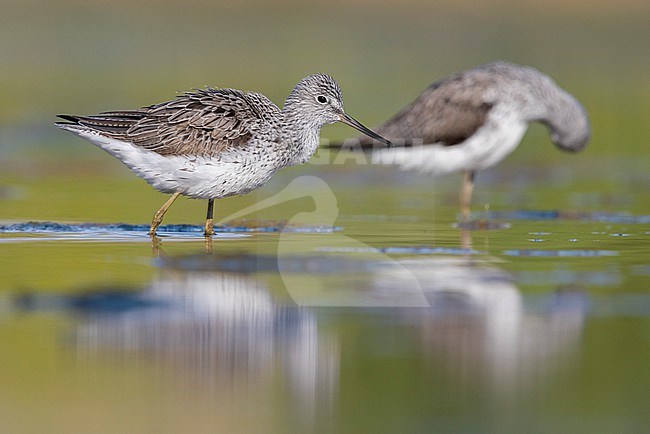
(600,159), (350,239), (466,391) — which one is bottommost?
(466,391)

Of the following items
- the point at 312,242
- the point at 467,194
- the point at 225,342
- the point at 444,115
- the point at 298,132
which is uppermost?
the point at 444,115

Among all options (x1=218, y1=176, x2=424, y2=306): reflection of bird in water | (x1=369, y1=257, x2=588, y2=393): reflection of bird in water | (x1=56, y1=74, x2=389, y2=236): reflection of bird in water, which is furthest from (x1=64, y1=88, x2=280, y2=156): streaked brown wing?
(x1=369, y1=257, x2=588, y2=393): reflection of bird in water

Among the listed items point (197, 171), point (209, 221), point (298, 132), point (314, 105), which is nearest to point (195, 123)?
point (197, 171)

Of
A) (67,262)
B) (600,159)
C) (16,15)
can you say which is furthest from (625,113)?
(16,15)

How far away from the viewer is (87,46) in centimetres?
2908

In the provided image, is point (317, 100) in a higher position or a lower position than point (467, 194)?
higher

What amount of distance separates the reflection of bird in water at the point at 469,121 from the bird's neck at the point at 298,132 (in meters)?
2.26

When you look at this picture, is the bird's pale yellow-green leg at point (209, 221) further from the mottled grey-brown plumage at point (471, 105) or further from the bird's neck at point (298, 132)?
the mottled grey-brown plumage at point (471, 105)

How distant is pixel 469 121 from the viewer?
12.9 meters

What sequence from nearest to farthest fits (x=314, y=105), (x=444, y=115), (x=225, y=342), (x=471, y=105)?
(x=225, y=342), (x=314, y=105), (x=471, y=105), (x=444, y=115)

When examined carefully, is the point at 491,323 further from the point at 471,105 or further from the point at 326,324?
the point at 471,105

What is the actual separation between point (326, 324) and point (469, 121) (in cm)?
610

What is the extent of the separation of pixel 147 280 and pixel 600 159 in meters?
9.66

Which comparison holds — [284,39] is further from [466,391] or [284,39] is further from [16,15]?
[466,391]
